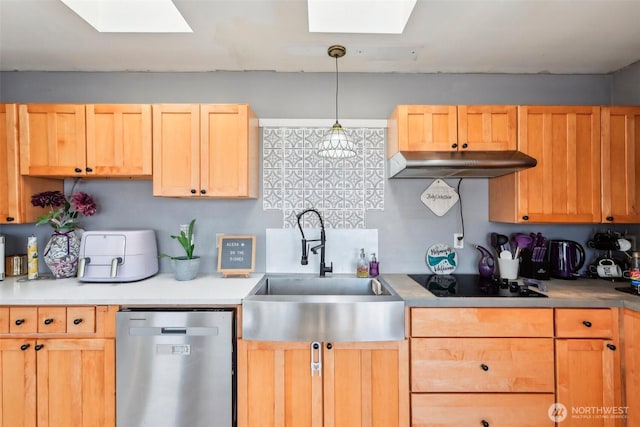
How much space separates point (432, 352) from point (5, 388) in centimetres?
225

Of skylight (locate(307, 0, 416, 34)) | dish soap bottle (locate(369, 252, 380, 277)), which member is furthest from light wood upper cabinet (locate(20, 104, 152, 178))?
dish soap bottle (locate(369, 252, 380, 277))

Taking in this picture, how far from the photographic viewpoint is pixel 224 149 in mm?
1972

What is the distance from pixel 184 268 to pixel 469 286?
1.83m

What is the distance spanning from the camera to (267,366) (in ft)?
5.32

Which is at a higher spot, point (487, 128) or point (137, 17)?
point (137, 17)

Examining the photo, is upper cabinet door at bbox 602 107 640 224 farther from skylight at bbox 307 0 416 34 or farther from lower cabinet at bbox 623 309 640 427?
skylight at bbox 307 0 416 34

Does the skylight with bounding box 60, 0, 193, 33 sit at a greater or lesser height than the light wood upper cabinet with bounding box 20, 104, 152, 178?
greater

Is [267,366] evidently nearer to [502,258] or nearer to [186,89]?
[502,258]

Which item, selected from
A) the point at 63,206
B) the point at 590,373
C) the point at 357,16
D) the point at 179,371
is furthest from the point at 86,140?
the point at 590,373

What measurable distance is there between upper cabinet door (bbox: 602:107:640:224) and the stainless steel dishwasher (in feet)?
7.94

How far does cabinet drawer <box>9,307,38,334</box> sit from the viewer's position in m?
1.63

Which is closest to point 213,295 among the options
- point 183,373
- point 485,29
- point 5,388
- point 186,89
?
point 183,373

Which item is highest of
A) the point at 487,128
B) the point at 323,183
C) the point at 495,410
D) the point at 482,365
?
the point at 487,128

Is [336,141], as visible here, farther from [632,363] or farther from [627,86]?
[627,86]
